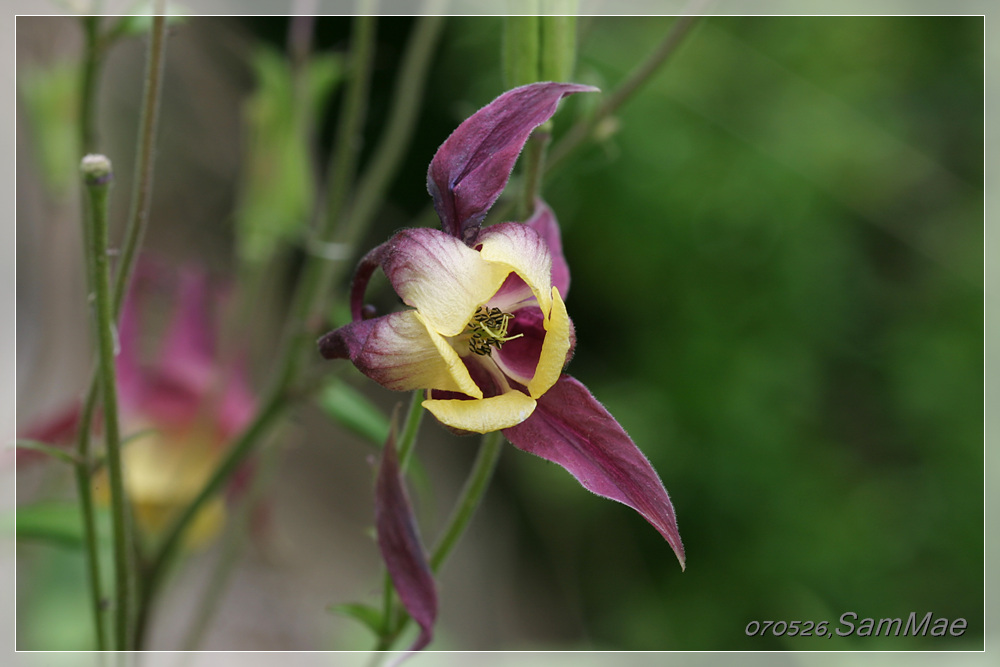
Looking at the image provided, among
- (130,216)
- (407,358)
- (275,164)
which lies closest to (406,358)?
(407,358)

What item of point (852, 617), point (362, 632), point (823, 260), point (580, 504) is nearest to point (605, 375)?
point (580, 504)

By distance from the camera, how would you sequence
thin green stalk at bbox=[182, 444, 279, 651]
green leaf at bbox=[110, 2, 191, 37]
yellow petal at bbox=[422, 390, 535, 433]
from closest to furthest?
yellow petal at bbox=[422, 390, 535, 433] → green leaf at bbox=[110, 2, 191, 37] → thin green stalk at bbox=[182, 444, 279, 651]

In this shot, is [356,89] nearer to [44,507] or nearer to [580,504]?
[44,507]

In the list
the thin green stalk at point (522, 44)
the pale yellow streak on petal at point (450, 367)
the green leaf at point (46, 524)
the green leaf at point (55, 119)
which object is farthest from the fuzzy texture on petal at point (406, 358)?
the green leaf at point (55, 119)

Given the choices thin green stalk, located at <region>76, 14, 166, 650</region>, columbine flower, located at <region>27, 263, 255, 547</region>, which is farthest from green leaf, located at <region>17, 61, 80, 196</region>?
thin green stalk, located at <region>76, 14, 166, 650</region>

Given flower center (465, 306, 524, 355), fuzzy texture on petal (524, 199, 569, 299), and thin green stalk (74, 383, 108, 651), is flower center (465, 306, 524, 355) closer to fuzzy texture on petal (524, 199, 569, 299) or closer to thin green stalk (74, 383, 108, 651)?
fuzzy texture on petal (524, 199, 569, 299)

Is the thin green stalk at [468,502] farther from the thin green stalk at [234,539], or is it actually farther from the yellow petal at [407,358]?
the thin green stalk at [234,539]

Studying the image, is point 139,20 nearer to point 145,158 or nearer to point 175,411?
point 145,158
